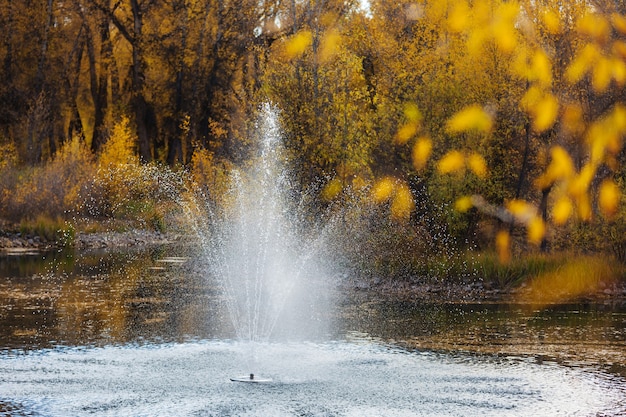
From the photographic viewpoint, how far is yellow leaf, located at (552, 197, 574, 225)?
26359 millimetres

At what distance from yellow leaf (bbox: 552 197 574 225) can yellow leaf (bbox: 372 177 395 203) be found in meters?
4.69

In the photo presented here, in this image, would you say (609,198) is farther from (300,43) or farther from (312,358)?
(312,358)

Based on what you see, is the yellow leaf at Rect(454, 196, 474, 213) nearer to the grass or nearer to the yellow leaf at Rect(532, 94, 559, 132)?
the yellow leaf at Rect(532, 94, 559, 132)

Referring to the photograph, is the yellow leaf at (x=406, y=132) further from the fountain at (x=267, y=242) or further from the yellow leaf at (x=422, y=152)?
the fountain at (x=267, y=242)

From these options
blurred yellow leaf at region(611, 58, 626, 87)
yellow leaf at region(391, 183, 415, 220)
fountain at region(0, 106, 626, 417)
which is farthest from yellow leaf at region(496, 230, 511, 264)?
blurred yellow leaf at region(611, 58, 626, 87)

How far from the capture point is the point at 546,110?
2698 centimetres

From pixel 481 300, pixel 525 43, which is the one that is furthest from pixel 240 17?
pixel 481 300

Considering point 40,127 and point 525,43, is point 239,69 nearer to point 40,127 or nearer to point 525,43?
point 40,127

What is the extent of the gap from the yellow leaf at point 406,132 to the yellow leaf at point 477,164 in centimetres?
194

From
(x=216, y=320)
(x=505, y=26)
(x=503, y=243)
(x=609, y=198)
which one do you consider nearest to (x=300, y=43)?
(x=505, y=26)

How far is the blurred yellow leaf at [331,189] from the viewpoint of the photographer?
28828 millimetres

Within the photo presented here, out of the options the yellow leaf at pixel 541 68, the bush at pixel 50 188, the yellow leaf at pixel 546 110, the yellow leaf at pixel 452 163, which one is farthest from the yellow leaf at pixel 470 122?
the bush at pixel 50 188

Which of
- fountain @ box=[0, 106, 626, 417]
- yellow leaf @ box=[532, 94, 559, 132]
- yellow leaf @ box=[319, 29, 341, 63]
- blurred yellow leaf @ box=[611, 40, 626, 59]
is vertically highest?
yellow leaf @ box=[319, 29, 341, 63]

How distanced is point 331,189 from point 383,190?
203 centimetres
